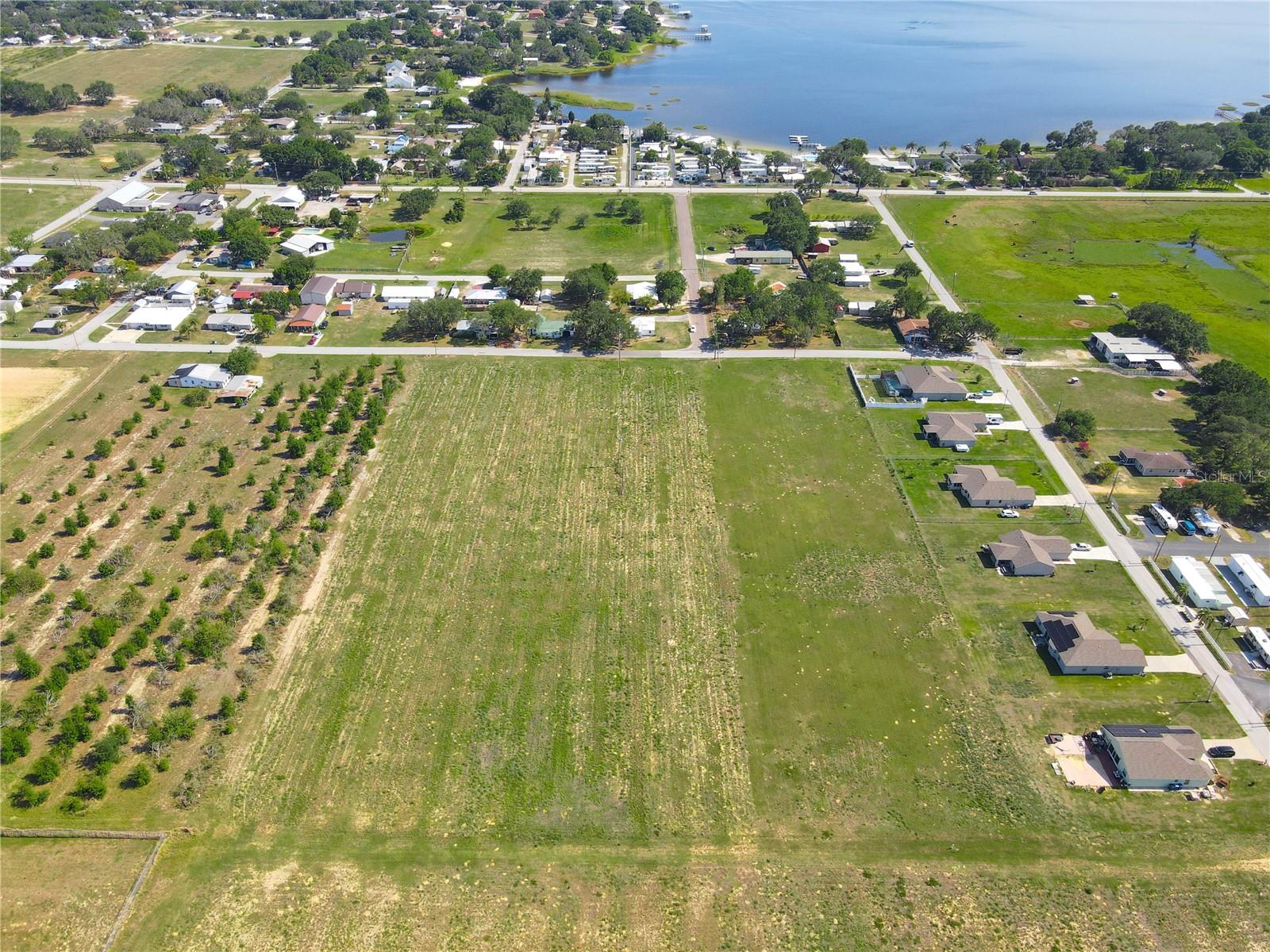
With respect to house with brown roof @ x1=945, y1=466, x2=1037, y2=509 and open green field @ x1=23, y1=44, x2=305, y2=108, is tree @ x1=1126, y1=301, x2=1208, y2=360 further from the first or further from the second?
open green field @ x1=23, y1=44, x2=305, y2=108

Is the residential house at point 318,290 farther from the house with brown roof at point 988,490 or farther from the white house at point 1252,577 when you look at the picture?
the white house at point 1252,577

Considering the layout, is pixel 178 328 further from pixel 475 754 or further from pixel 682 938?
pixel 682 938

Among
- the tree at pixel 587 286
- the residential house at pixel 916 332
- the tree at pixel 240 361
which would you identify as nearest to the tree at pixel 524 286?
the tree at pixel 587 286

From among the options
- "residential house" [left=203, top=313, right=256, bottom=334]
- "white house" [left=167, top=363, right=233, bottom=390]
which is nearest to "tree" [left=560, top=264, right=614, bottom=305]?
"residential house" [left=203, top=313, right=256, bottom=334]

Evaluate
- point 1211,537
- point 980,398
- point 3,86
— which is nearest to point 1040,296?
point 980,398

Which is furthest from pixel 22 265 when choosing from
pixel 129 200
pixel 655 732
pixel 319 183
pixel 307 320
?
pixel 655 732
